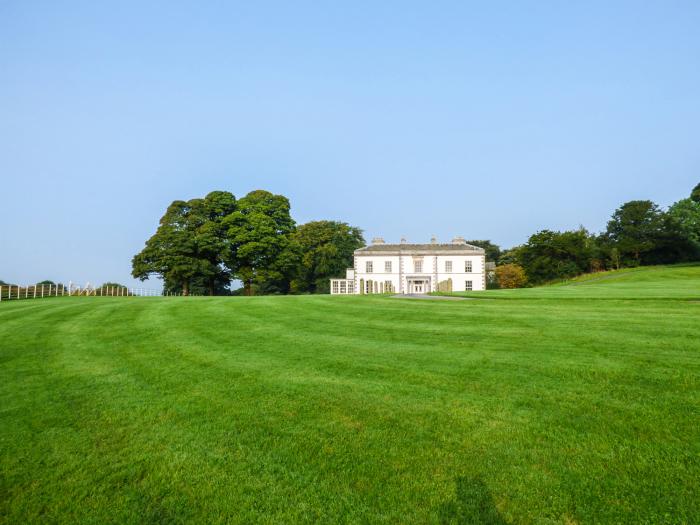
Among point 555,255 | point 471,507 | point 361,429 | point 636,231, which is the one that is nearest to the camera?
point 471,507

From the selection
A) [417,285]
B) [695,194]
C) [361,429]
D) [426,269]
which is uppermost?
[695,194]

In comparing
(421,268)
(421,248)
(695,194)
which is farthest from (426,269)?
(695,194)

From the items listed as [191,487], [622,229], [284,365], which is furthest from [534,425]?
[622,229]

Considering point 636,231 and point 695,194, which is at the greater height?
Result: point 695,194

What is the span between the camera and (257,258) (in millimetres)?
45719

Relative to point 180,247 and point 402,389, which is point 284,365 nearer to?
point 402,389

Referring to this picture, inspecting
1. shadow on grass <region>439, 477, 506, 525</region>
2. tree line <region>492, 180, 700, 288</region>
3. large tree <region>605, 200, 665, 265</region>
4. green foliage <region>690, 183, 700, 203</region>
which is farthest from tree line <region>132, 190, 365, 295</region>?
green foliage <region>690, 183, 700, 203</region>

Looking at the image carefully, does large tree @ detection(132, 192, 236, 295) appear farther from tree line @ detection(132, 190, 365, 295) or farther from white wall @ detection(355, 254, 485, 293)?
white wall @ detection(355, 254, 485, 293)

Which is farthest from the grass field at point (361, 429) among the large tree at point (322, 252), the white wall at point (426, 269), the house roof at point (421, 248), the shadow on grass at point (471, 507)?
the large tree at point (322, 252)

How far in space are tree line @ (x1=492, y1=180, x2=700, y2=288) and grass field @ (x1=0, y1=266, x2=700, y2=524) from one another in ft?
168

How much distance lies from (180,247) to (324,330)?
115 feet

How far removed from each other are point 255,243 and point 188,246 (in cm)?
701

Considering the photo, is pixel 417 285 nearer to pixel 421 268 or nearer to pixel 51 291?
pixel 421 268

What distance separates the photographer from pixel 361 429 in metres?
4.21
